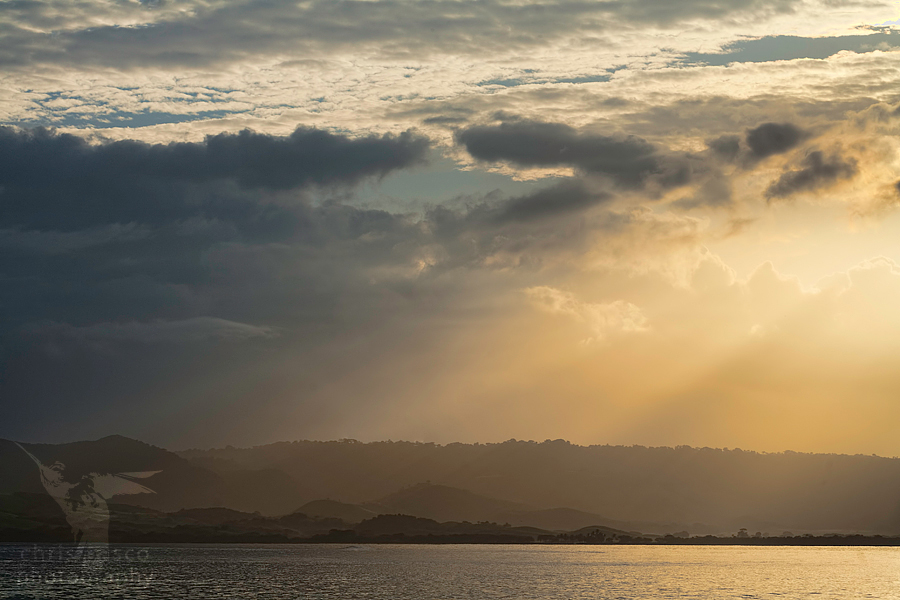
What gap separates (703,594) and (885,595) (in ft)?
151

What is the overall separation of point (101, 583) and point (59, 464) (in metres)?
62.6

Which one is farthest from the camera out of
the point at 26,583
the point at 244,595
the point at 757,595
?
the point at 757,595

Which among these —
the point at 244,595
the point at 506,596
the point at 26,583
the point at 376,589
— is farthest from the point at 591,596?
the point at 26,583

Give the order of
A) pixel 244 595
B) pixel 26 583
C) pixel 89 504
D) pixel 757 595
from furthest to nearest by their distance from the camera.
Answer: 1. pixel 757 595
2. pixel 26 583
3. pixel 244 595
4. pixel 89 504

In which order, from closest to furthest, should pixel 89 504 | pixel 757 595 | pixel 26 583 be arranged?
pixel 89 504, pixel 26 583, pixel 757 595

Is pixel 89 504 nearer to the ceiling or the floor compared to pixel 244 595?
nearer to the ceiling

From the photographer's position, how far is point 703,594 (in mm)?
190875

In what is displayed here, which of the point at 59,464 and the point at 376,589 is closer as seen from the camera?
the point at 59,464

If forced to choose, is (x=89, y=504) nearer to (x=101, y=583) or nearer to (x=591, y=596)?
(x=101, y=583)

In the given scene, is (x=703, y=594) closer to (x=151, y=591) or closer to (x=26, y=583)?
(x=151, y=591)

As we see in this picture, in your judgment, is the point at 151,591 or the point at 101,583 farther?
the point at 101,583

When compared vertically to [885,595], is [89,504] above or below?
above

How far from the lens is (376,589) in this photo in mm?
192875

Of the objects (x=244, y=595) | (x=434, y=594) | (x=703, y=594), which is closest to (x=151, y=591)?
(x=244, y=595)
